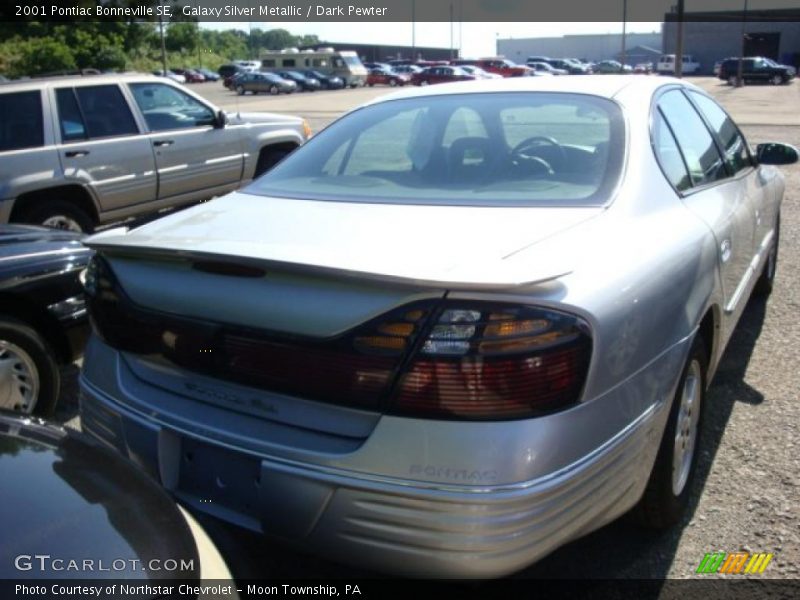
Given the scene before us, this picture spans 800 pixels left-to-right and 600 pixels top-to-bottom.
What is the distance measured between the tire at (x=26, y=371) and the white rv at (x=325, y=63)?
57.8 meters

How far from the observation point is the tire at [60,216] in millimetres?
6816

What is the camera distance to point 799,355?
4609 millimetres

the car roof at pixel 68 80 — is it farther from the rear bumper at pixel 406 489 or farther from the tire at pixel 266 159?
the rear bumper at pixel 406 489

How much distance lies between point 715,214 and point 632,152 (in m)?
0.60

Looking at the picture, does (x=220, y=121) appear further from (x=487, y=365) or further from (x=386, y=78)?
(x=386, y=78)

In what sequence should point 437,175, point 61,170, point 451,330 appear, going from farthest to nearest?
point 61,170
point 437,175
point 451,330

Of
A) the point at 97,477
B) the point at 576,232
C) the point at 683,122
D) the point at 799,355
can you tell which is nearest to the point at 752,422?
the point at 799,355

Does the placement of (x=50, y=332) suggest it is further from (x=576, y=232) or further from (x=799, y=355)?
(x=799, y=355)

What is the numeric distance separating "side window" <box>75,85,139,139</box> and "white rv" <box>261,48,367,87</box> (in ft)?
176

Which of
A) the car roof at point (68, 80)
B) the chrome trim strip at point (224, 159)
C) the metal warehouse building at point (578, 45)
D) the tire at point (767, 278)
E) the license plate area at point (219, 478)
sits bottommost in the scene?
the tire at point (767, 278)

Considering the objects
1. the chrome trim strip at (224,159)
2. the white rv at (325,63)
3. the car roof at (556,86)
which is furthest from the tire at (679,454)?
the white rv at (325,63)

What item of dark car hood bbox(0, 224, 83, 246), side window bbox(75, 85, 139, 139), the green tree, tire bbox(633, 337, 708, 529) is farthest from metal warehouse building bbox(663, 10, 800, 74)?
tire bbox(633, 337, 708, 529)

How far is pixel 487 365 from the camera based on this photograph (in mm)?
2020

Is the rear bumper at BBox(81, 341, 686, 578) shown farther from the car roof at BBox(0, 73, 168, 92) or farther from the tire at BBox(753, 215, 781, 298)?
the car roof at BBox(0, 73, 168, 92)
